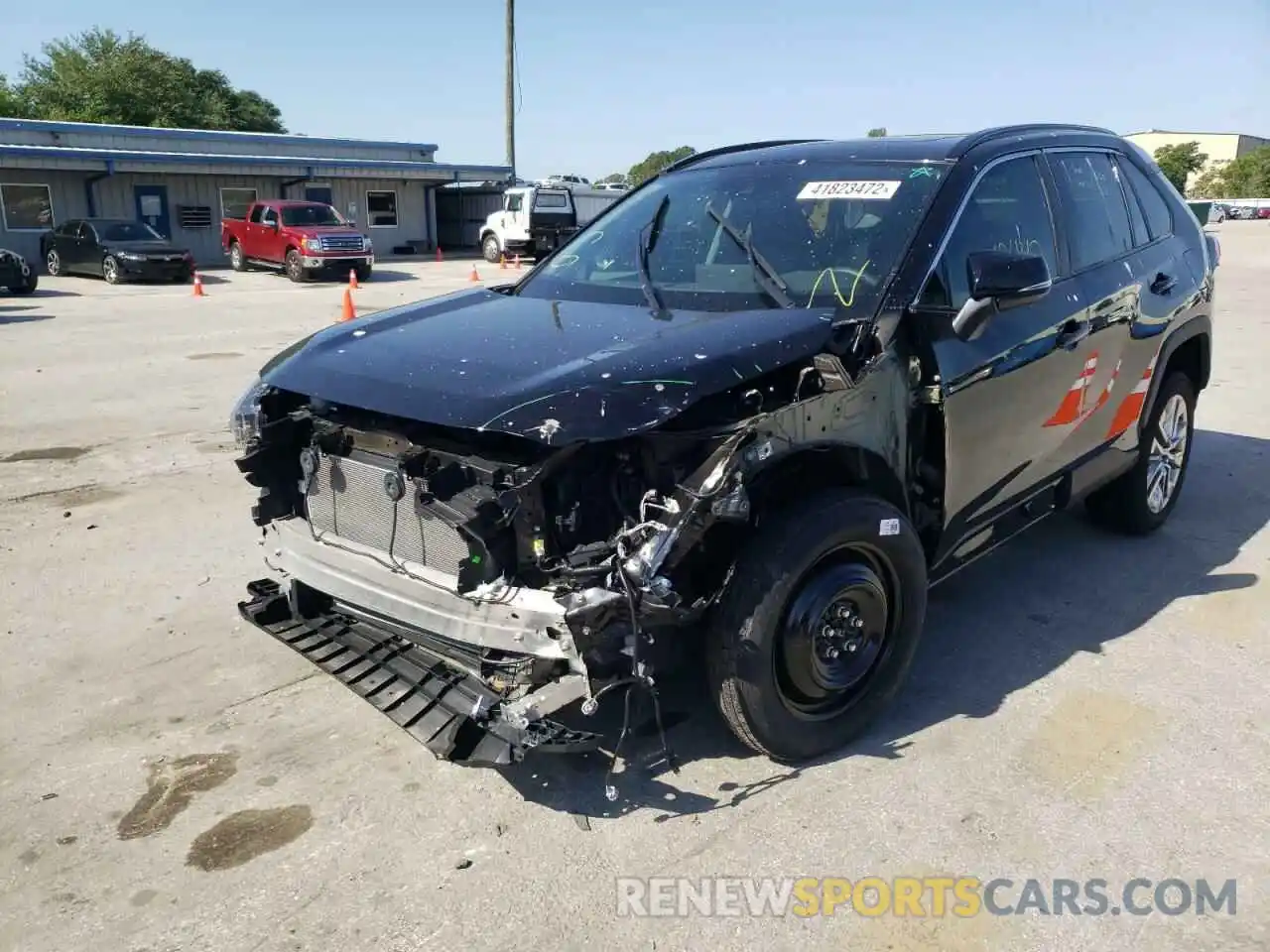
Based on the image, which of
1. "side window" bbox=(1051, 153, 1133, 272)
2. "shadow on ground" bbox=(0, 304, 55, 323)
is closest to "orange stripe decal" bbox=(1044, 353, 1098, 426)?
"side window" bbox=(1051, 153, 1133, 272)

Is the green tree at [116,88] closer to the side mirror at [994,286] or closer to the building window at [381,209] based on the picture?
the building window at [381,209]

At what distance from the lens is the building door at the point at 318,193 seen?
33.7 m

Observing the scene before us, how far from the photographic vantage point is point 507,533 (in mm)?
2957

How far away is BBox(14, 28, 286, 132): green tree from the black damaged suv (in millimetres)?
54485

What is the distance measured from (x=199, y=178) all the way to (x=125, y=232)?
754cm

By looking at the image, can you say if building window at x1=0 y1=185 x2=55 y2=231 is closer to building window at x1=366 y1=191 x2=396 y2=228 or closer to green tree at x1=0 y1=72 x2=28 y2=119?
building window at x1=366 y1=191 x2=396 y2=228

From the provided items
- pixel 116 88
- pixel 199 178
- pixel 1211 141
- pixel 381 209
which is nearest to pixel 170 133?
pixel 199 178

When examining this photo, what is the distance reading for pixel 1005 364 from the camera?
377 cm

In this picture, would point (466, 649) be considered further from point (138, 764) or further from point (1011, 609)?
point (1011, 609)

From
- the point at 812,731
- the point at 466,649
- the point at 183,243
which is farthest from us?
the point at 183,243

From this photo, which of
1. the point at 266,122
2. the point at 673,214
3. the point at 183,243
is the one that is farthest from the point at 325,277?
the point at 266,122

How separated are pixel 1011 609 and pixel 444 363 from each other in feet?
9.63

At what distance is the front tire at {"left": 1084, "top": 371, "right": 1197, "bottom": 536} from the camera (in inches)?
208

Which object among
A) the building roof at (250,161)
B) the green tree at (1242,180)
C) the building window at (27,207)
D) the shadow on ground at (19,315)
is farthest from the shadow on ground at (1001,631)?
the green tree at (1242,180)
